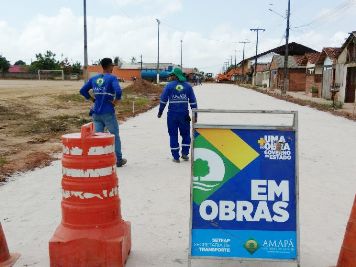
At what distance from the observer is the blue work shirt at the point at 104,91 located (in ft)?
23.5

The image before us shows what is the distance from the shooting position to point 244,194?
12.0ft

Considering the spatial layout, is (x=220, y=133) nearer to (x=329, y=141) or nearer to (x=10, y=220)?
(x=10, y=220)

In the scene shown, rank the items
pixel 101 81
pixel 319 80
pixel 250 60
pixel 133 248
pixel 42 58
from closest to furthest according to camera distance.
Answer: pixel 133 248 < pixel 101 81 < pixel 319 80 < pixel 42 58 < pixel 250 60

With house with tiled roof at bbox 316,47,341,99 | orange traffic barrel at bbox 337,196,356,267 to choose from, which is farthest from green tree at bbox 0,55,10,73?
orange traffic barrel at bbox 337,196,356,267

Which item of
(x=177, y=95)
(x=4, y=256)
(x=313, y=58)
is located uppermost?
(x=313, y=58)

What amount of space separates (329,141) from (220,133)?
8595mm

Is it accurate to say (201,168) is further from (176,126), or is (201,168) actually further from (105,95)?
(176,126)

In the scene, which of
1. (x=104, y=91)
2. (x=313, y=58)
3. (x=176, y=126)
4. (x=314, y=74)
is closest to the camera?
(x=104, y=91)

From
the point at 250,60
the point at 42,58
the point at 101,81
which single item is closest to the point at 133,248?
the point at 101,81

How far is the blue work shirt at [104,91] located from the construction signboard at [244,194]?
371 centimetres

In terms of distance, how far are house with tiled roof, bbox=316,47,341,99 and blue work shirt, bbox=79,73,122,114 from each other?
27884 millimetres

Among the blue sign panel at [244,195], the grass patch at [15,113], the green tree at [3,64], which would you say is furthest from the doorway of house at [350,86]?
the green tree at [3,64]

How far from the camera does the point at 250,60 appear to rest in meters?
112

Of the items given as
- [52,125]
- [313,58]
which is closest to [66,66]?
[313,58]
